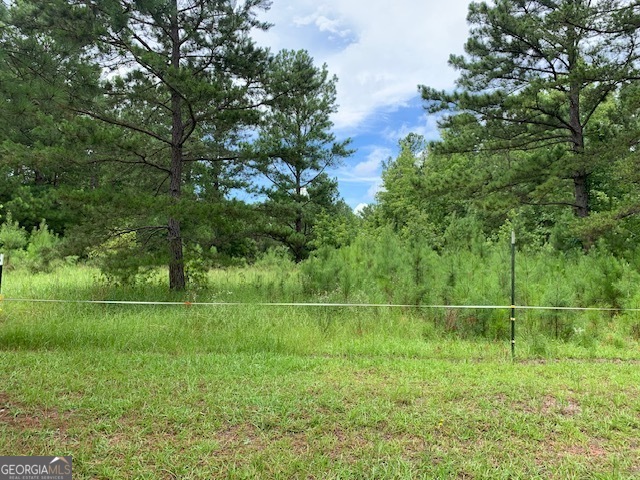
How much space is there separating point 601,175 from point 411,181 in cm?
844

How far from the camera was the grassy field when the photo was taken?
8.19 feet

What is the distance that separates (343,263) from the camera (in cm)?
924

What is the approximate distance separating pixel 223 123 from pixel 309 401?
718cm

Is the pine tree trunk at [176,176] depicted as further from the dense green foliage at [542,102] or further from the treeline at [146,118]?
the dense green foliage at [542,102]

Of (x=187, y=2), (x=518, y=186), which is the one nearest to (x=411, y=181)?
(x=518, y=186)

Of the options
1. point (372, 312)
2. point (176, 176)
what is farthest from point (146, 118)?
point (372, 312)

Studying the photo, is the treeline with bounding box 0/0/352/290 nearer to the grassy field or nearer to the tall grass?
the tall grass

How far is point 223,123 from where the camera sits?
29.3 ft

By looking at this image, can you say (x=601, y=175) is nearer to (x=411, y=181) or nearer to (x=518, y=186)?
(x=518, y=186)
